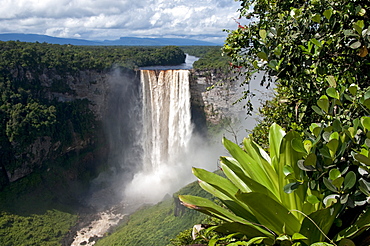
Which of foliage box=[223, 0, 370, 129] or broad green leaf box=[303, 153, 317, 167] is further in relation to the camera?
foliage box=[223, 0, 370, 129]

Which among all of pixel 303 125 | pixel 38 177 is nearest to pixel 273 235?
pixel 303 125

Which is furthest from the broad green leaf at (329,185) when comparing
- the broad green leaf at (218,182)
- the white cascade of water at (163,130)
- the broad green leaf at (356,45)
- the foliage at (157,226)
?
the white cascade of water at (163,130)

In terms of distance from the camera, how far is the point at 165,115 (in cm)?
2430

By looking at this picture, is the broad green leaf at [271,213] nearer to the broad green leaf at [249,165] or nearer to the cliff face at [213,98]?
the broad green leaf at [249,165]

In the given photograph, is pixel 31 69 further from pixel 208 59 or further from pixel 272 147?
pixel 272 147

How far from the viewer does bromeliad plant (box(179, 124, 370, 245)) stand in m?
1.28

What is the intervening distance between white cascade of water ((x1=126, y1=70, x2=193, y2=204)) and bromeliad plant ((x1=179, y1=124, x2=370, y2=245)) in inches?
841

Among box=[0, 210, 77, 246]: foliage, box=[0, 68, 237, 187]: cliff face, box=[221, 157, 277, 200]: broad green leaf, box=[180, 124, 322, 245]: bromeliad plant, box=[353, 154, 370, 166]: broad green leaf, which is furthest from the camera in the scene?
box=[0, 68, 237, 187]: cliff face

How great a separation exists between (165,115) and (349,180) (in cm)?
2321

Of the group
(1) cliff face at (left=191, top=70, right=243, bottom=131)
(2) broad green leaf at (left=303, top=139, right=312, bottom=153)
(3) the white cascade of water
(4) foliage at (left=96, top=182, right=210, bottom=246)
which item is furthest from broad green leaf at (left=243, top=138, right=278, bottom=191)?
(1) cliff face at (left=191, top=70, right=243, bottom=131)

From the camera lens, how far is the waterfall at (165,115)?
2311cm

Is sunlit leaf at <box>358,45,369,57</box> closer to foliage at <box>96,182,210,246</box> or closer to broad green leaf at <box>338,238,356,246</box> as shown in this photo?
broad green leaf at <box>338,238,356,246</box>

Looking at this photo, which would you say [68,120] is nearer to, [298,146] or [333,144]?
A: [298,146]

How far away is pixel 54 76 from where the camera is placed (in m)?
25.3
